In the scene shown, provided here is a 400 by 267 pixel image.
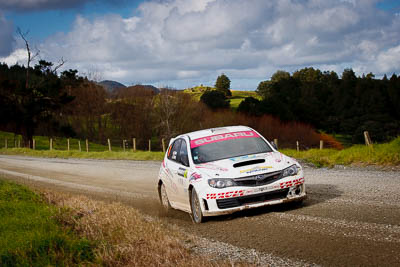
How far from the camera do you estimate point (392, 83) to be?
293 ft

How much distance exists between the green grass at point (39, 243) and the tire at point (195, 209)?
2.25 meters

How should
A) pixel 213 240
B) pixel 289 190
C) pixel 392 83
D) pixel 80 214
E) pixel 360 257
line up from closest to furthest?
pixel 360 257 < pixel 213 240 < pixel 289 190 < pixel 80 214 < pixel 392 83

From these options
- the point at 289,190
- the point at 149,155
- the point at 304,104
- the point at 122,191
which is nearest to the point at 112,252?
the point at 289,190

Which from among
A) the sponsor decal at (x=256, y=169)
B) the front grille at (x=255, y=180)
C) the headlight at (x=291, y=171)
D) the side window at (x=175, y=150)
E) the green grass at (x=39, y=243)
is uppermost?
the side window at (x=175, y=150)

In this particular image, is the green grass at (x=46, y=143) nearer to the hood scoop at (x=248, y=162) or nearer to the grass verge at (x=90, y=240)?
the grass verge at (x=90, y=240)

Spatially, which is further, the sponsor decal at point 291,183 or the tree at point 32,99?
the tree at point 32,99

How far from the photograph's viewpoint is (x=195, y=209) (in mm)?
8844

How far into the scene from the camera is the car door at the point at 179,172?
929cm

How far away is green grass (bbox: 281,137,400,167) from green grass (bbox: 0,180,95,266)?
10438mm

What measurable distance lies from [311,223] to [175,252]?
8.19 ft

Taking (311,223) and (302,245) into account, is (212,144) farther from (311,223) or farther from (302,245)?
(302,245)

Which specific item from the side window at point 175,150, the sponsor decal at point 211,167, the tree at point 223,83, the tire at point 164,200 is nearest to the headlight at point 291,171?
the sponsor decal at point 211,167

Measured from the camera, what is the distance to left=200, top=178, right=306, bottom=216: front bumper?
8.20m

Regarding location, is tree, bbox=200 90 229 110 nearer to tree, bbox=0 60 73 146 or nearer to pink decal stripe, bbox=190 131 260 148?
tree, bbox=0 60 73 146
